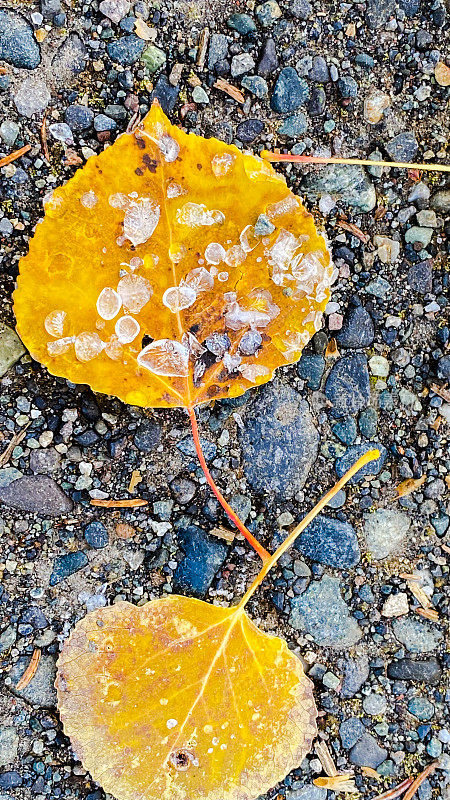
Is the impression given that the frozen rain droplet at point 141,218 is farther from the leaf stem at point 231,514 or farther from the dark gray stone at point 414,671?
the dark gray stone at point 414,671

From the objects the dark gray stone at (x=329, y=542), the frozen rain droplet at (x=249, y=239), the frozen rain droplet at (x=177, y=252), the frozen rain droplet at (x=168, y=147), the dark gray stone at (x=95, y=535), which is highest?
the frozen rain droplet at (x=168, y=147)

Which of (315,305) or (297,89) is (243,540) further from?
(297,89)

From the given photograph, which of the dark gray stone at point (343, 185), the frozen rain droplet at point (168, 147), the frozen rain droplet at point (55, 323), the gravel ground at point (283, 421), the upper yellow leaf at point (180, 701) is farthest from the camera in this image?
the dark gray stone at point (343, 185)

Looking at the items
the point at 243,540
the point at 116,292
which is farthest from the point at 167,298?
the point at 243,540

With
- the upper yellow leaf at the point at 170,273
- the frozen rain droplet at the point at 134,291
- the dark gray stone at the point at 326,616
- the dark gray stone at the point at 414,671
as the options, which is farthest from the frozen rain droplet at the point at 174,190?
the dark gray stone at the point at 414,671

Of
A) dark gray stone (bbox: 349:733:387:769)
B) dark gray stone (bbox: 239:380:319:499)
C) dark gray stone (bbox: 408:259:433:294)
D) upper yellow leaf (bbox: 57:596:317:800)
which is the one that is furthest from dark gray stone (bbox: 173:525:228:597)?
dark gray stone (bbox: 408:259:433:294)

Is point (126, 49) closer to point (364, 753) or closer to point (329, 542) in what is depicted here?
point (329, 542)
